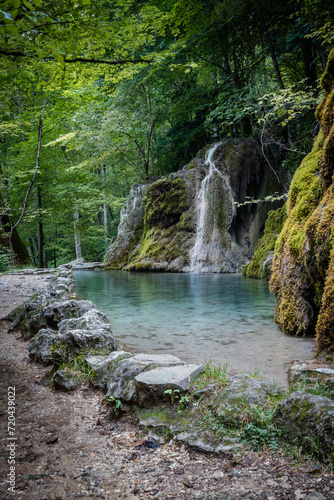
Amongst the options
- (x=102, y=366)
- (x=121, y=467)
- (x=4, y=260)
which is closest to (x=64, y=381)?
(x=102, y=366)

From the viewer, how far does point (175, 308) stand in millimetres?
7375

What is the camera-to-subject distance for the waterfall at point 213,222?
17.8 m

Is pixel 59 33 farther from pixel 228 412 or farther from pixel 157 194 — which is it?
pixel 157 194

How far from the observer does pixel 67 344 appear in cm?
350

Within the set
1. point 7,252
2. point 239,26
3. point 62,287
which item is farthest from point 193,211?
point 62,287

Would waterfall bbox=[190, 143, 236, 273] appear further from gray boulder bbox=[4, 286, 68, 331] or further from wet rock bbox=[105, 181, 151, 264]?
gray boulder bbox=[4, 286, 68, 331]

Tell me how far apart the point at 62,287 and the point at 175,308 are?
2969 mm

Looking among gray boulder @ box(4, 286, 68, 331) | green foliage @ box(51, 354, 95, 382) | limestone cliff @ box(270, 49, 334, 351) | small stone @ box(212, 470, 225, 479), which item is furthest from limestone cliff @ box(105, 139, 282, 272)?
small stone @ box(212, 470, 225, 479)

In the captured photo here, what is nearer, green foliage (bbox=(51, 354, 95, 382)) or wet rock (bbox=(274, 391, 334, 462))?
wet rock (bbox=(274, 391, 334, 462))

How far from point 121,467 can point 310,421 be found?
1.13m

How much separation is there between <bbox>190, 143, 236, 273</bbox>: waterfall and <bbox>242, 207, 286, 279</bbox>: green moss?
3416 millimetres

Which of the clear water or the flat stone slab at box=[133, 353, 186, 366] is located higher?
the flat stone slab at box=[133, 353, 186, 366]

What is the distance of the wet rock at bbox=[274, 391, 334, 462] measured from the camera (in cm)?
173

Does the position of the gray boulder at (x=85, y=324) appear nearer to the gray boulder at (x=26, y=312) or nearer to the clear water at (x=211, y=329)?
the clear water at (x=211, y=329)
